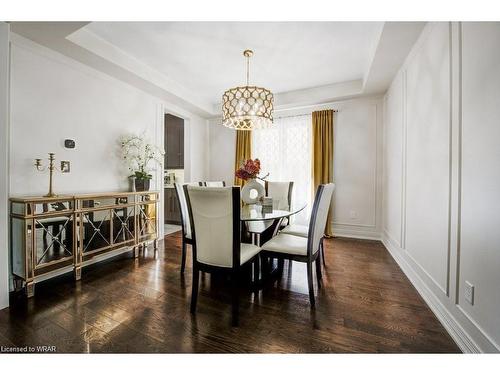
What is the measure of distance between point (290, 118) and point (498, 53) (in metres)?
3.34

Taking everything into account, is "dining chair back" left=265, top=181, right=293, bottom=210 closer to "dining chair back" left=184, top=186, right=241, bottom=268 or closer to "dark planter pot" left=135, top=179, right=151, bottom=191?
"dining chair back" left=184, top=186, right=241, bottom=268

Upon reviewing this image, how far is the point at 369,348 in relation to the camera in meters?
1.35

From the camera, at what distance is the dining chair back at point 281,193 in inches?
125

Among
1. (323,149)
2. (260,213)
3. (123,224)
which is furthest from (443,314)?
(123,224)

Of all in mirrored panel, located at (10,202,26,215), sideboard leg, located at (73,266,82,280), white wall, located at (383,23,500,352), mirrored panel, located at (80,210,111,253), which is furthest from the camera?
mirrored panel, located at (80,210,111,253)

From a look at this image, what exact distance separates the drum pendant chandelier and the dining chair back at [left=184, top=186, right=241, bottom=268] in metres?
1.35

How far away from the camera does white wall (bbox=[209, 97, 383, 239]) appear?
378 centimetres

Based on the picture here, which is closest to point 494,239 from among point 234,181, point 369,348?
point 369,348

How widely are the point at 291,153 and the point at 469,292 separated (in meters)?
3.33

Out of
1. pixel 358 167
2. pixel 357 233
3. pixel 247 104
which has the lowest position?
pixel 357 233

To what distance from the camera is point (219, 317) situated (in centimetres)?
167

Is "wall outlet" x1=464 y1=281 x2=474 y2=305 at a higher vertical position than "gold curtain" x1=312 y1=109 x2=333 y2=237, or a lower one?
lower

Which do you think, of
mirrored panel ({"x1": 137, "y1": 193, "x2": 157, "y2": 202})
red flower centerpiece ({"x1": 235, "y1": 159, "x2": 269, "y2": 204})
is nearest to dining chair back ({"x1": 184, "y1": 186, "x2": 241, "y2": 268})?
red flower centerpiece ({"x1": 235, "y1": 159, "x2": 269, "y2": 204})

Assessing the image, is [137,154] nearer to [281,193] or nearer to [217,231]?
[281,193]
